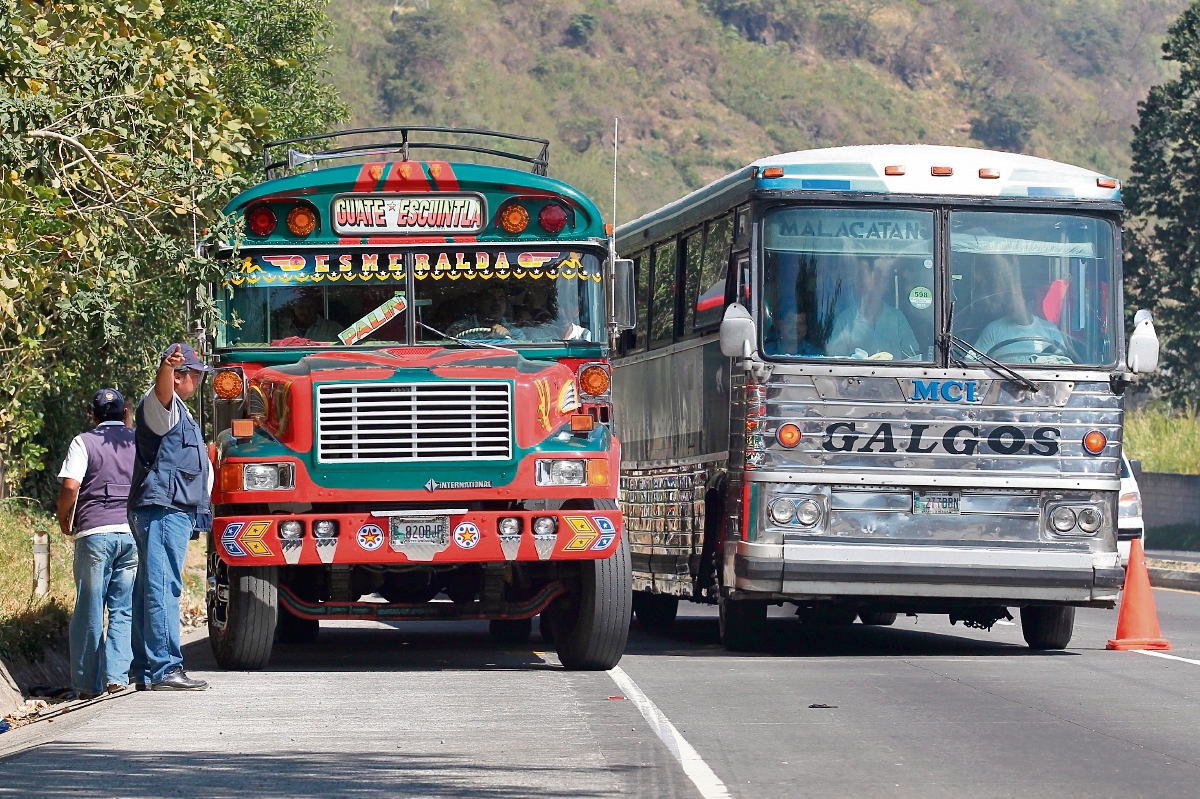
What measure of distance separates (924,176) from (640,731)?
19.6 ft

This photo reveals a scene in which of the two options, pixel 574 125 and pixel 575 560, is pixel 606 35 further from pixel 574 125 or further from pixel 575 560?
pixel 575 560

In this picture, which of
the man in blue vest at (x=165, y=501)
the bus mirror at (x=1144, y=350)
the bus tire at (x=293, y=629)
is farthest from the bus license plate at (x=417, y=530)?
the bus mirror at (x=1144, y=350)

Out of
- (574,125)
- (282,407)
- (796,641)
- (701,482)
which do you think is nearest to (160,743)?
(282,407)

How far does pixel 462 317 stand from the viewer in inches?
523

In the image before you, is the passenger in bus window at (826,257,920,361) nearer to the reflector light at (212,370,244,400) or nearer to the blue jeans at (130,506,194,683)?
the reflector light at (212,370,244,400)

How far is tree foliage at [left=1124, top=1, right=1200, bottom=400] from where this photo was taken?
45781 millimetres

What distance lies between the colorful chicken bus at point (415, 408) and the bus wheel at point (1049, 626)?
13.9ft

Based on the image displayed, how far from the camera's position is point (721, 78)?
421 ft

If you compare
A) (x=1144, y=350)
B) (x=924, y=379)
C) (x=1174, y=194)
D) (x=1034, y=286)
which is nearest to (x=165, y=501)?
(x=924, y=379)

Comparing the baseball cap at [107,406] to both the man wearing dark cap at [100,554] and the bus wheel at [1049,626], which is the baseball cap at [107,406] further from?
the bus wheel at [1049,626]

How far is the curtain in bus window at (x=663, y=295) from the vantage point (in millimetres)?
17328

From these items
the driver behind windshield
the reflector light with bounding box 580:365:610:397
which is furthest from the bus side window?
the reflector light with bounding box 580:365:610:397

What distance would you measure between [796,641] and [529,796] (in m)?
9.07

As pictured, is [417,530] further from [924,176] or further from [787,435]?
[924,176]
